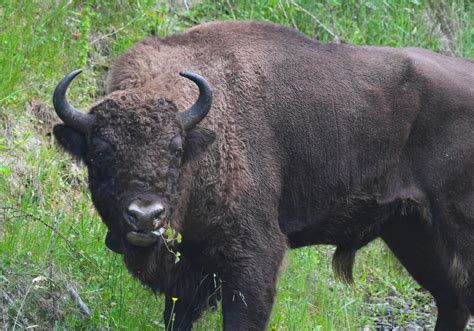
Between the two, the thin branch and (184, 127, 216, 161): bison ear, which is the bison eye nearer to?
(184, 127, 216, 161): bison ear

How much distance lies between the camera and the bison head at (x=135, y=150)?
16.9 ft

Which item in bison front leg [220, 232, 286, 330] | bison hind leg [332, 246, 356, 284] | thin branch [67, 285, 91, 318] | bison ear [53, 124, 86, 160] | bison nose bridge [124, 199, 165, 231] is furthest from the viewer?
bison hind leg [332, 246, 356, 284]

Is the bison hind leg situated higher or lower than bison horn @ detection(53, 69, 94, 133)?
lower

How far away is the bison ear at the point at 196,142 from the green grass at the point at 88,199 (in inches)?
41.3

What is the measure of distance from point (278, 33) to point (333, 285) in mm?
2246

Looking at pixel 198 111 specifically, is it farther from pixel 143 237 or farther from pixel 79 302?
pixel 79 302

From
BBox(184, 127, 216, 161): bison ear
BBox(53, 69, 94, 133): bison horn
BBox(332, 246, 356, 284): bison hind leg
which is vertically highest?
BBox(53, 69, 94, 133): bison horn

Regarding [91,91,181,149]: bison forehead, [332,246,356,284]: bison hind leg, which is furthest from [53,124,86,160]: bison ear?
[332,246,356,284]: bison hind leg

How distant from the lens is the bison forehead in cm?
525

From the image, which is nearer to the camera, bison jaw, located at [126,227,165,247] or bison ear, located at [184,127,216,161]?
bison jaw, located at [126,227,165,247]

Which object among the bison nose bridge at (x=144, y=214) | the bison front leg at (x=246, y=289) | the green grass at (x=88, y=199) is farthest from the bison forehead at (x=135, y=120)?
the bison front leg at (x=246, y=289)

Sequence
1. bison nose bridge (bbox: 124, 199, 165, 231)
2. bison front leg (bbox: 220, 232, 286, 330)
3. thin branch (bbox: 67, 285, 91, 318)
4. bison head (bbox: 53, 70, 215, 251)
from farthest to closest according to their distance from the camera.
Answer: thin branch (bbox: 67, 285, 91, 318)
bison front leg (bbox: 220, 232, 286, 330)
bison head (bbox: 53, 70, 215, 251)
bison nose bridge (bbox: 124, 199, 165, 231)

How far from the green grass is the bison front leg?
48cm

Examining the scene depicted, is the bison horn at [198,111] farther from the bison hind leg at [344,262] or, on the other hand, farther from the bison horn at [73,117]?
the bison hind leg at [344,262]
